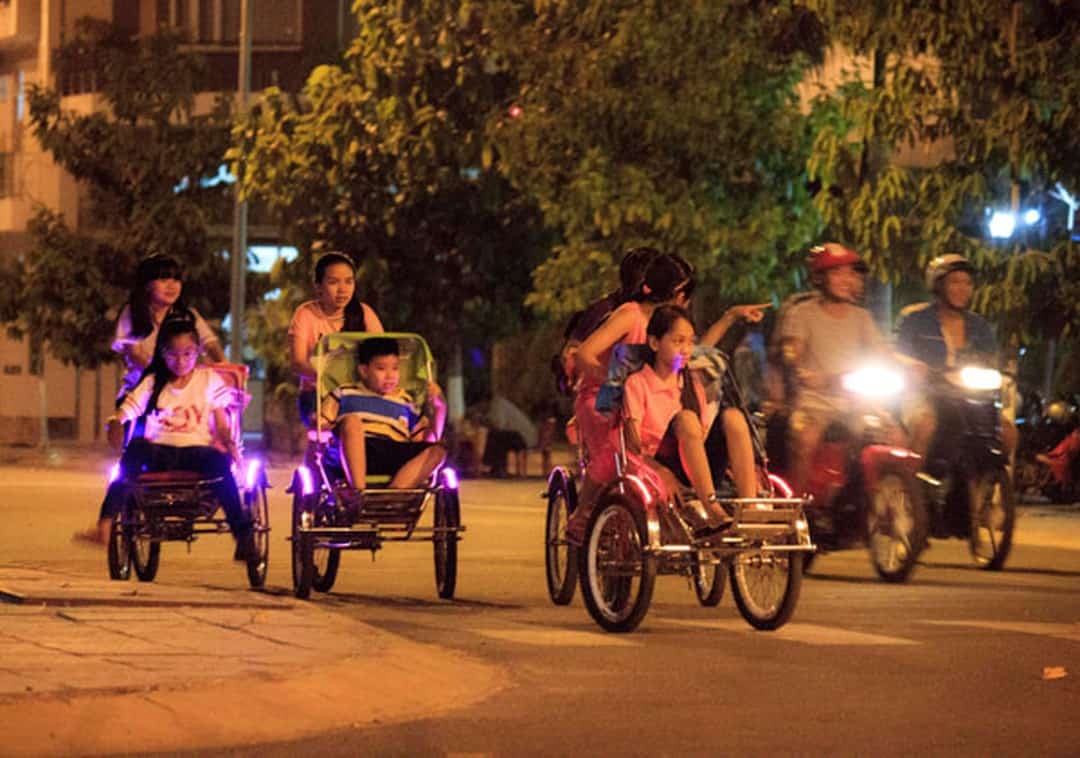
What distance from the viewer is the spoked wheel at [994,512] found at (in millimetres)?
16906

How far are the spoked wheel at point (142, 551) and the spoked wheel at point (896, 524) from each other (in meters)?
4.36

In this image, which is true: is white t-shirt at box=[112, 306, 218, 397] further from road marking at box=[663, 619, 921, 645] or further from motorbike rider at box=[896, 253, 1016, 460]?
motorbike rider at box=[896, 253, 1016, 460]

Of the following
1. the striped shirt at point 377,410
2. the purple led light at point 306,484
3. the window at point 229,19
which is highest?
the window at point 229,19

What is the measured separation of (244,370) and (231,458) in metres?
0.59

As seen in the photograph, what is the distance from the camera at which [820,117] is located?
30438 millimetres

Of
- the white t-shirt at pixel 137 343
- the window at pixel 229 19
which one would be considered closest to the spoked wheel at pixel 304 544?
the white t-shirt at pixel 137 343

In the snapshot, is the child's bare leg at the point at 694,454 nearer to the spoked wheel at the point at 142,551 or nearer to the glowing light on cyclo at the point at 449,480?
the glowing light on cyclo at the point at 449,480

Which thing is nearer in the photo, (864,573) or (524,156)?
(864,573)

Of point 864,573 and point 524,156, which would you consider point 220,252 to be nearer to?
point 524,156

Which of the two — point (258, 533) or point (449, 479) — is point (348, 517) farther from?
point (258, 533)

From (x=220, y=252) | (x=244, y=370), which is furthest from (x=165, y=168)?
(x=244, y=370)

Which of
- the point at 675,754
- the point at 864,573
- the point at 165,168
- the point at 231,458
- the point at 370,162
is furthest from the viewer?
the point at 165,168

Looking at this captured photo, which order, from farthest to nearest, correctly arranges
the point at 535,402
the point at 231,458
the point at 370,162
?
the point at 535,402 → the point at 370,162 → the point at 231,458

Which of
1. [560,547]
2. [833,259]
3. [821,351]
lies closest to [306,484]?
[560,547]
